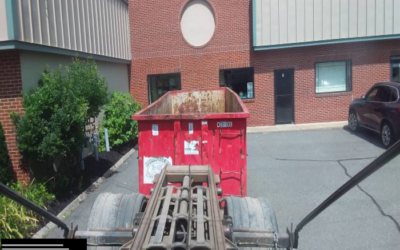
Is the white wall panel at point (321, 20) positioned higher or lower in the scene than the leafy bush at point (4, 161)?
higher

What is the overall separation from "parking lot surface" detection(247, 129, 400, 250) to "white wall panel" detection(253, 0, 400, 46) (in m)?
4.28

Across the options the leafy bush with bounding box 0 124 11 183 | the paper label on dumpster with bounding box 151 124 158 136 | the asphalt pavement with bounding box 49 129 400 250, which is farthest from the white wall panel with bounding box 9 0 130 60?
the paper label on dumpster with bounding box 151 124 158 136

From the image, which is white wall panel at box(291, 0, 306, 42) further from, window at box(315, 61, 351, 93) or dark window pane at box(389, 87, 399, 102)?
dark window pane at box(389, 87, 399, 102)

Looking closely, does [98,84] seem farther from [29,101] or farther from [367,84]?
[367,84]

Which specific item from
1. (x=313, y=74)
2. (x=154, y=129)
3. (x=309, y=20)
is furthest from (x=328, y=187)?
(x=309, y=20)

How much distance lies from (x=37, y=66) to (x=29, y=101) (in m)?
1.27

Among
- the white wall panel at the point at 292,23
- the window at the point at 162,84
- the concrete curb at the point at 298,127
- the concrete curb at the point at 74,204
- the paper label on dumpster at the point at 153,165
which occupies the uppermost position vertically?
the white wall panel at the point at 292,23

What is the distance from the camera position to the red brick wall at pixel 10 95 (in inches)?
285

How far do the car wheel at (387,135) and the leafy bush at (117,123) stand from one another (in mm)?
7937

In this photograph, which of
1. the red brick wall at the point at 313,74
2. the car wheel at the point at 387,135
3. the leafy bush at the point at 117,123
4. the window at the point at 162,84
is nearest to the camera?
the car wheel at the point at 387,135

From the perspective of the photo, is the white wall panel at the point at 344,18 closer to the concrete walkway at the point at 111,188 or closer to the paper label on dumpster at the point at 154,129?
the concrete walkway at the point at 111,188

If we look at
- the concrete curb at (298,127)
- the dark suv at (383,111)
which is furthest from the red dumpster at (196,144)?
the concrete curb at (298,127)

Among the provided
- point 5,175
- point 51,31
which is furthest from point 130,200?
point 51,31

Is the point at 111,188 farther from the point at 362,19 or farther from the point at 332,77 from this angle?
the point at 362,19
